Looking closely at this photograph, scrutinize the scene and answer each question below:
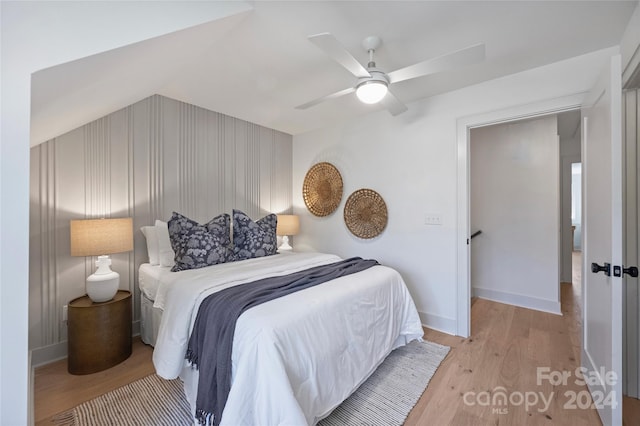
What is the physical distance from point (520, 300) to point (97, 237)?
4538mm

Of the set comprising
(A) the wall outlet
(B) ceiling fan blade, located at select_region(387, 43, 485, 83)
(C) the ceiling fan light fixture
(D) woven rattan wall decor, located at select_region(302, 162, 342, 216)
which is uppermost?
(B) ceiling fan blade, located at select_region(387, 43, 485, 83)

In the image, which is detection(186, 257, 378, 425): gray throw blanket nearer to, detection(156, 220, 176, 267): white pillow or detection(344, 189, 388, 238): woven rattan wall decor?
detection(156, 220, 176, 267): white pillow

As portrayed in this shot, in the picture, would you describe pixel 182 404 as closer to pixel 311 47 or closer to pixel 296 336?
pixel 296 336

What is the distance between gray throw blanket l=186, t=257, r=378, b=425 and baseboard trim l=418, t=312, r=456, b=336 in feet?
5.34

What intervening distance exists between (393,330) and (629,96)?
7.26ft

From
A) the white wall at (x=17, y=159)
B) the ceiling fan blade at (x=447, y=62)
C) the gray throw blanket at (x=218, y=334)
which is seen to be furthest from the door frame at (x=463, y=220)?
the white wall at (x=17, y=159)

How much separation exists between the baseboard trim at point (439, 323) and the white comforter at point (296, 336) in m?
0.63

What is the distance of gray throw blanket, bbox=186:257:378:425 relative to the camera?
133 cm

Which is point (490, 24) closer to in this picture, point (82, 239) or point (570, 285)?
point (82, 239)

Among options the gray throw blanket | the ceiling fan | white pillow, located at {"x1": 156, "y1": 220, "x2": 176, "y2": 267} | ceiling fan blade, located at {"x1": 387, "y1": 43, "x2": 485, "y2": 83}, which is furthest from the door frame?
white pillow, located at {"x1": 156, "y1": 220, "x2": 176, "y2": 267}

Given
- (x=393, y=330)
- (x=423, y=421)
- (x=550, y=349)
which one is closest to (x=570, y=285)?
(x=550, y=349)

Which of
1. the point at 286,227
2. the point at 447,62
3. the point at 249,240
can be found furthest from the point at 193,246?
the point at 447,62

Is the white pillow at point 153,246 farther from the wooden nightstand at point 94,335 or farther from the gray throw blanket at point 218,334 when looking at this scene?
the gray throw blanket at point 218,334

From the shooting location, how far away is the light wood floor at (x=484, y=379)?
162 cm
